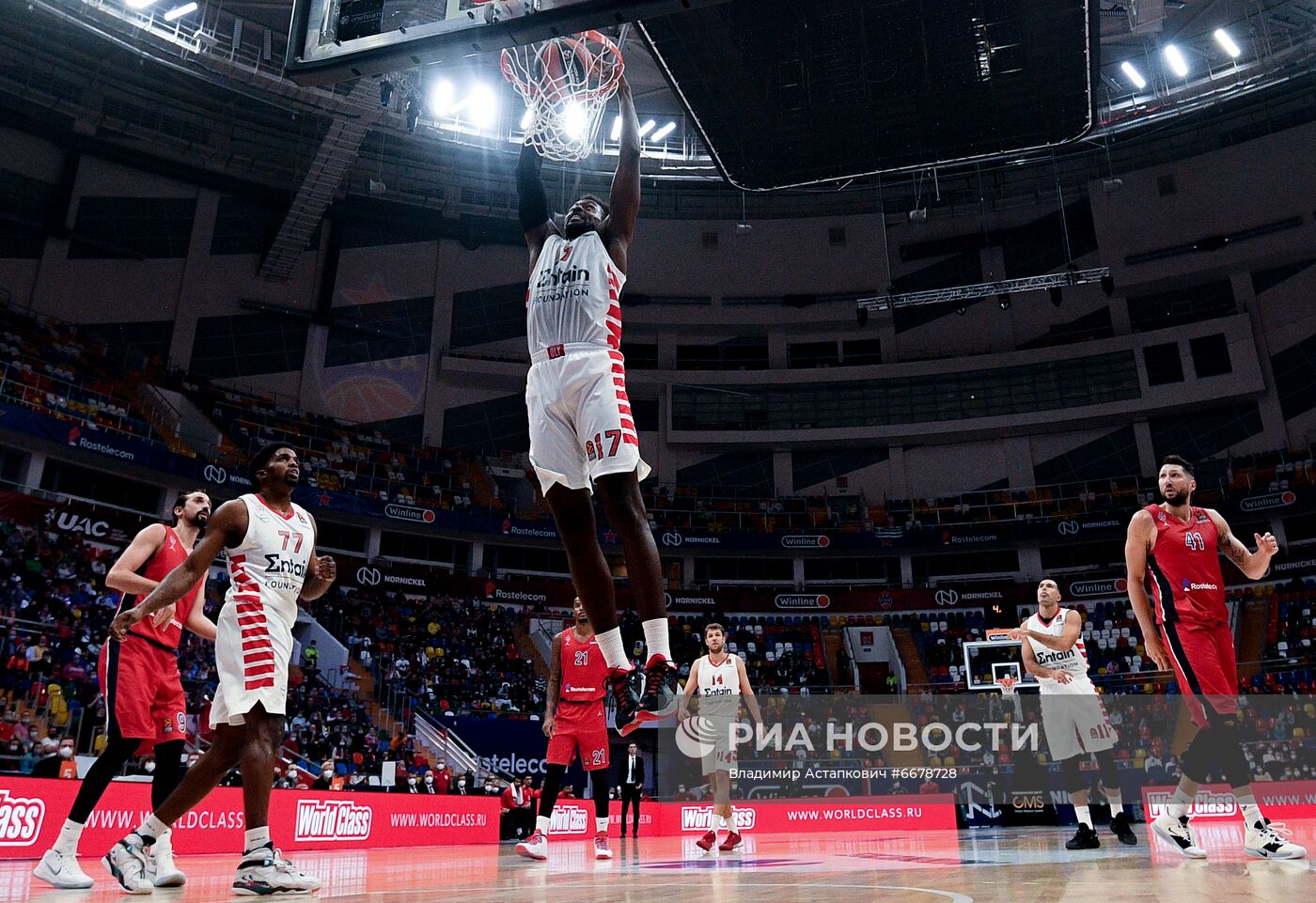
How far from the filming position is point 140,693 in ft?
19.0

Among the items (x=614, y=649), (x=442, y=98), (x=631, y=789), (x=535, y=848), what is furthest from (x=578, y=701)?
(x=442, y=98)

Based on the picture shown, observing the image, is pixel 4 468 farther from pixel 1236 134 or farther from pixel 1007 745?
pixel 1236 134

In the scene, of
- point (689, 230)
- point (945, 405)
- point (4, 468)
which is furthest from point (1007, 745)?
point (4, 468)

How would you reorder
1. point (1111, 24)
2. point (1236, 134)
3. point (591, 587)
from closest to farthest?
point (591, 587) < point (1111, 24) < point (1236, 134)

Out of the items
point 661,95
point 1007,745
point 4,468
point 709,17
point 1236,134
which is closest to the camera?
point 709,17

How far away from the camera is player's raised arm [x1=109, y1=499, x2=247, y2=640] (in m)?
4.56

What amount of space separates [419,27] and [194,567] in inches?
141

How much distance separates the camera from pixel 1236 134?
3181 cm

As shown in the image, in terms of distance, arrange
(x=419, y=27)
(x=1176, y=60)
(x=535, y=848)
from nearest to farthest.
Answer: (x=419, y=27)
(x=535, y=848)
(x=1176, y=60)

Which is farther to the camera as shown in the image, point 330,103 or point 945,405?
point 945,405

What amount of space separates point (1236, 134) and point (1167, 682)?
61.0ft

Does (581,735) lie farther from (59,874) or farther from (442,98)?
(442,98)

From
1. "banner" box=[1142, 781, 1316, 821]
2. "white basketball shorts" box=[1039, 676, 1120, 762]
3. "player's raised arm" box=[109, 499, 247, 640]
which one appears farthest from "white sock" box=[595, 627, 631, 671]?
"banner" box=[1142, 781, 1316, 821]

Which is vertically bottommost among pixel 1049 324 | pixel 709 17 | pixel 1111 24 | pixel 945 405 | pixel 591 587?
pixel 591 587
